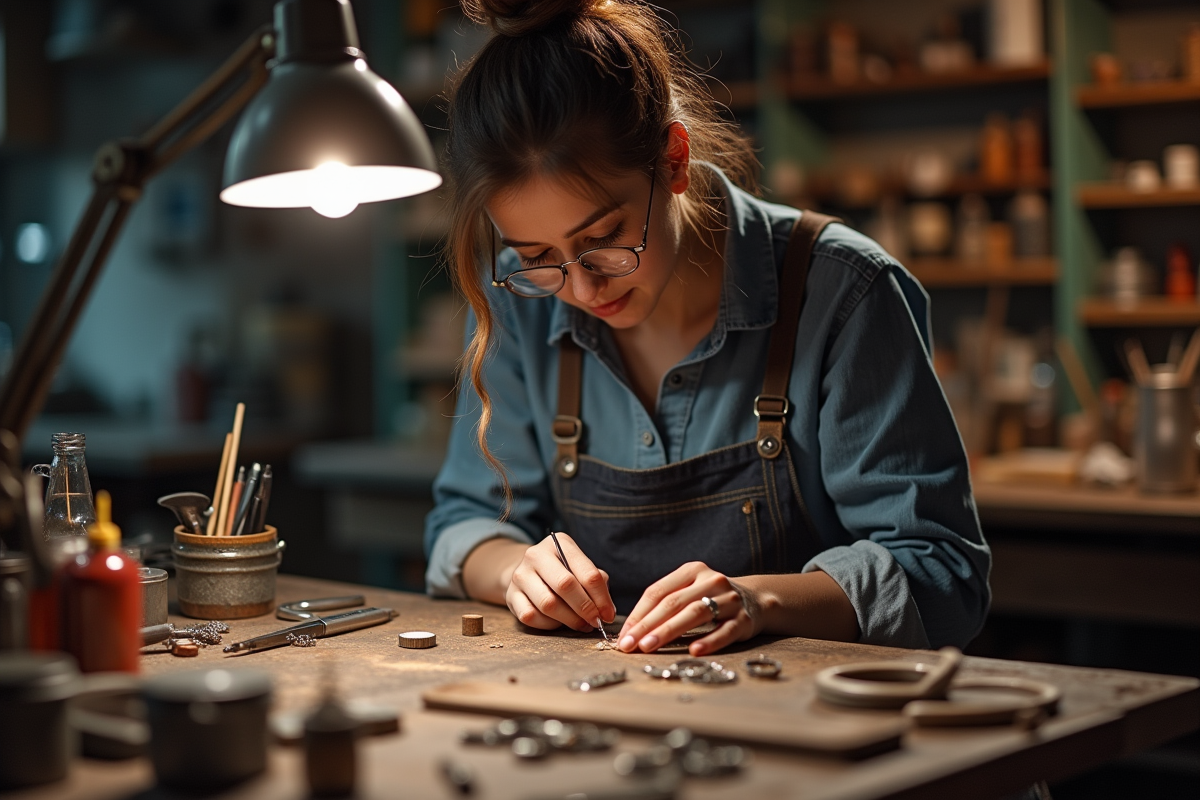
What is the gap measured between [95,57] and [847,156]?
→ 12.4 ft

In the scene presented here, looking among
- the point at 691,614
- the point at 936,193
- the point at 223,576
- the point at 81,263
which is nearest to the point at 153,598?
the point at 223,576

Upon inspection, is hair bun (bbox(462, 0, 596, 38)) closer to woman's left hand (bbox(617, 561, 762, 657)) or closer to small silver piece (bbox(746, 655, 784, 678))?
woman's left hand (bbox(617, 561, 762, 657))

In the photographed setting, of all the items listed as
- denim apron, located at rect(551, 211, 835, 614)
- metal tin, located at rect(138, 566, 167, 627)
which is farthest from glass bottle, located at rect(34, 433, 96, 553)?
denim apron, located at rect(551, 211, 835, 614)

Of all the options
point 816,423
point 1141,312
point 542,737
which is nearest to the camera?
point 542,737

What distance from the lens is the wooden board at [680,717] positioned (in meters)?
1.05

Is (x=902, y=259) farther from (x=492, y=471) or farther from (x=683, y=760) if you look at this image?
(x=683, y=760)

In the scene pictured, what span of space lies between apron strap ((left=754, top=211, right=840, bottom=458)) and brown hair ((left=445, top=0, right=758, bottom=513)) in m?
0.27

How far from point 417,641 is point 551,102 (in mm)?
717

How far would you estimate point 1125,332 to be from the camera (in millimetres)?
3838

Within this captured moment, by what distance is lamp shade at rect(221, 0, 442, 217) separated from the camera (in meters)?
1.35

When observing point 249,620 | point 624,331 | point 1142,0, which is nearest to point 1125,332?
point 1142,0

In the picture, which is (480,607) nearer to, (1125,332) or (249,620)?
(249,620)

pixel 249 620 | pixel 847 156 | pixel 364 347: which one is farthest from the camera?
pixel 364 347

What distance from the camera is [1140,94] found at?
3598mm
